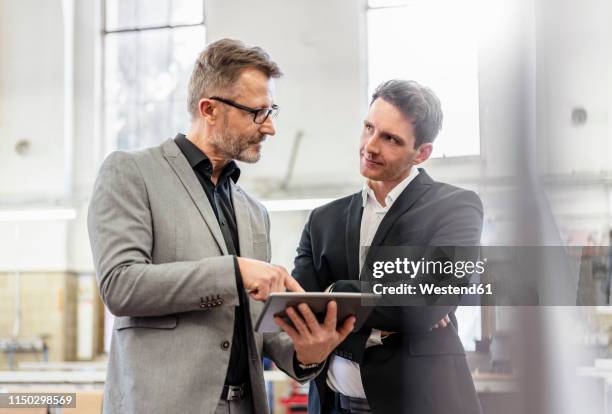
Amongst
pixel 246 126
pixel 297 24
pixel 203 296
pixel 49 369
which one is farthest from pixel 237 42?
pixel 49 369

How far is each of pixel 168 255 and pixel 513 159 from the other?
2.09 ft

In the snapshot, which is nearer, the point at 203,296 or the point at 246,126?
the point at 203,296

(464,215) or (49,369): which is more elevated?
(464,215)

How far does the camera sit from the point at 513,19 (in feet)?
1.29

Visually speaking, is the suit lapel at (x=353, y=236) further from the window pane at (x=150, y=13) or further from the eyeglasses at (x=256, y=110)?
the window pane at (x=150, y=13)

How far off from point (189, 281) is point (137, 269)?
2.6 inches

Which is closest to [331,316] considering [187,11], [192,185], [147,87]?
[192,185]

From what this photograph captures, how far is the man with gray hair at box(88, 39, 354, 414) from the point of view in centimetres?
87

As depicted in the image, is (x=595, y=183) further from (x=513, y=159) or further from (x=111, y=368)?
(x=111, y=368)


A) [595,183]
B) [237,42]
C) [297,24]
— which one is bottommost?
[595,183]

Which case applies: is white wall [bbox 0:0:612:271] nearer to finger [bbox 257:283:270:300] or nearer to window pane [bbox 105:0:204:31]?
window pane [bbox 105:0:204:31]

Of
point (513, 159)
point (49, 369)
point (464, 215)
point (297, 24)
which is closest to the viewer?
point (513, 159)

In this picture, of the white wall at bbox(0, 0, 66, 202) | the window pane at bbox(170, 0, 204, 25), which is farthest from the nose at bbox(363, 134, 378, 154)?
the window pane at bbox(170, 0, 204, 25)

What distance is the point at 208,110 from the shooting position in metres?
1.08
